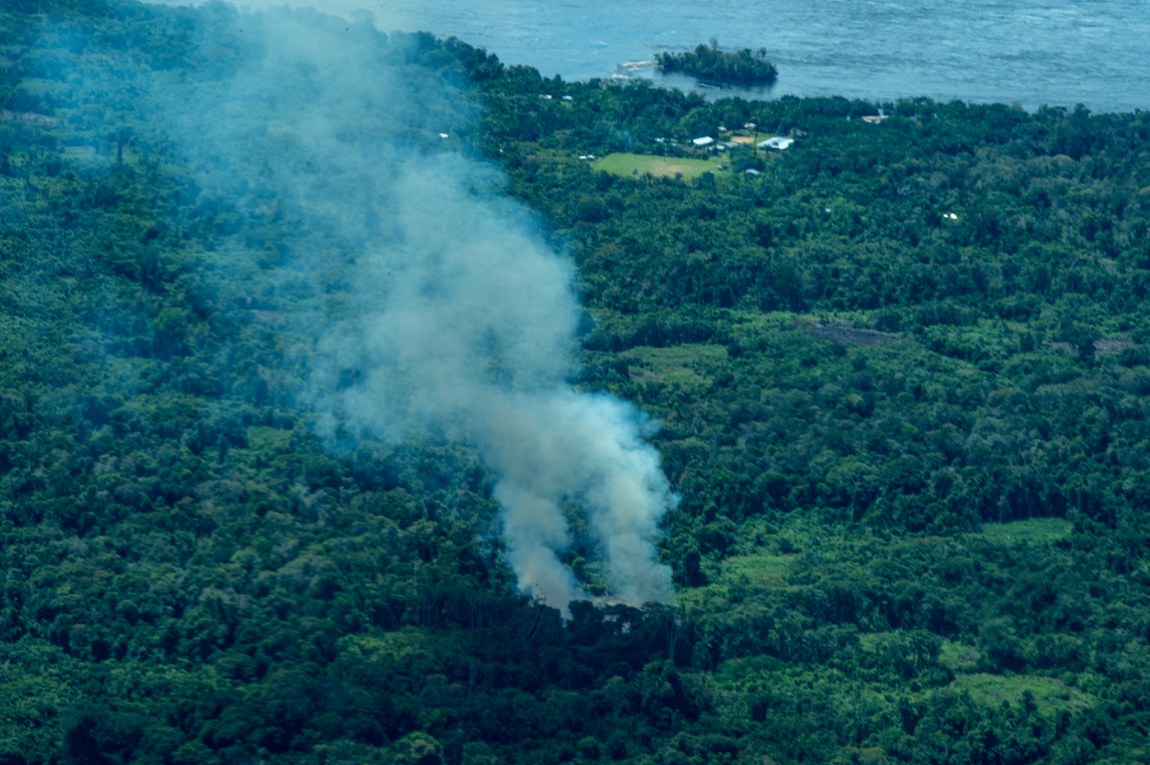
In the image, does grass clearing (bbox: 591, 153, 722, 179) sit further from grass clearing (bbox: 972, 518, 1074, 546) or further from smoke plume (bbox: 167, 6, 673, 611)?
grass clearing (bbox: 972, 518, 1074, 546)

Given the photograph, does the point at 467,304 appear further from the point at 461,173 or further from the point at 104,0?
the point at 104,0

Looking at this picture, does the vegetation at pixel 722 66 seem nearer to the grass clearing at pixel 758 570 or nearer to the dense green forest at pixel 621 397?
the dense green forest at pixel 621 397

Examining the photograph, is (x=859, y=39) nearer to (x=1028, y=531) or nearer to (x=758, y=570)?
(x=1028, y=531)

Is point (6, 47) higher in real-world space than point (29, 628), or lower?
higher

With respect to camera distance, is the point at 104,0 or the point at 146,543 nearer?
the point at 146,543

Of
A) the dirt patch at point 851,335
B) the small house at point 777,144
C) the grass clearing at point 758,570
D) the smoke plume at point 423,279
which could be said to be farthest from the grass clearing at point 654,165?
the grass clearing at point 758,570

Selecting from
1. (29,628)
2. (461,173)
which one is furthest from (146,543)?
(461,173)

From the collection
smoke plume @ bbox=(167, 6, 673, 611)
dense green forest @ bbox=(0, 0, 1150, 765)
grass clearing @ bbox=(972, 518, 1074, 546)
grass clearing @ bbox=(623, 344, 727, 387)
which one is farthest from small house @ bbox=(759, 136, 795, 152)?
grass clearing @ bbox=(972, 518, 1074, 546)
